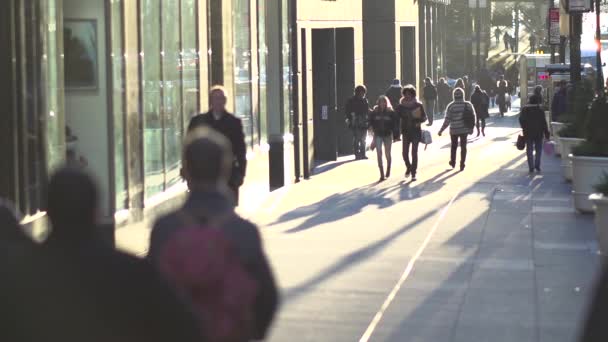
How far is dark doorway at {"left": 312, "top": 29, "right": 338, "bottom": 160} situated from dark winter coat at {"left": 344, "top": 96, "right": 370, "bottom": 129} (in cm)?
51

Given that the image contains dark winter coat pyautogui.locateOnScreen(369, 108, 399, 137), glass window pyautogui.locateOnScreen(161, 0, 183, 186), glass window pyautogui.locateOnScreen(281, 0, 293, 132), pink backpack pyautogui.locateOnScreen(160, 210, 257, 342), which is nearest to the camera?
pink backpack pyautogui.locateOnScreen(160, 210, 257, 342)

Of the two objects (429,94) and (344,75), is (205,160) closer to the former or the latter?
(344,75)

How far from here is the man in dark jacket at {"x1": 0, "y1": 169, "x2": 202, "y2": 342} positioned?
12.0 ft

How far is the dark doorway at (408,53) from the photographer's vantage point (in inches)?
1642

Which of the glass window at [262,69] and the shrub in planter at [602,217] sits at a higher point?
the glass window at [262,69]

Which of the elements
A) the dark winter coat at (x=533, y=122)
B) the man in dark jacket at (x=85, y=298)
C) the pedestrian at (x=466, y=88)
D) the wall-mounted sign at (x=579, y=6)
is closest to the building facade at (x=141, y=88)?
the dark winter coat at (x=533, y=122)

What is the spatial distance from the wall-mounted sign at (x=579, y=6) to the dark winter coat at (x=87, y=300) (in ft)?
67.3

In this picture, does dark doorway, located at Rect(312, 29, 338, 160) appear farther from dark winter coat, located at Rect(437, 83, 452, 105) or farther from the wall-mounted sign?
dark winter coat, located at Rect(437, 83, 452, 105)

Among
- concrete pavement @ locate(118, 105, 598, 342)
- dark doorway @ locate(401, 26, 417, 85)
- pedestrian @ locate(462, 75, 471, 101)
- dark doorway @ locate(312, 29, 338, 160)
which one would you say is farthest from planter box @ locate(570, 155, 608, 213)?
pedestrian @ locate(462, 75, 471, 101)

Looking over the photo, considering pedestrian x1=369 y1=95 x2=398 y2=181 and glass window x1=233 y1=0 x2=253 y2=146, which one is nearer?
glass window x1=233 y1=0 x2=253 y2=146

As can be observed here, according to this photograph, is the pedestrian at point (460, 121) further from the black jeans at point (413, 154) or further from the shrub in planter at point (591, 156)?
the shrub in planter at point (591, 156)

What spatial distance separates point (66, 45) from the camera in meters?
12.9

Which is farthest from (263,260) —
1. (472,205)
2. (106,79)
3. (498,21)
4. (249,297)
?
(498,21)

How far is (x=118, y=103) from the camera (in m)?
13.3
